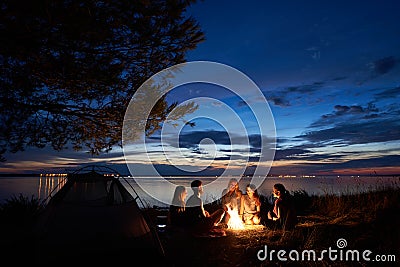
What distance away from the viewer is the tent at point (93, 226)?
554 centimetres

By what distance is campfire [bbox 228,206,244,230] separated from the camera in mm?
8344

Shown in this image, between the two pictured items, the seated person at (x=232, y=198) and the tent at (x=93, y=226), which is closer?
the tent at (x=93, y=226)

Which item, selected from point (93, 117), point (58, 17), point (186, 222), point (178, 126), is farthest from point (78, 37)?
point (186, 222)

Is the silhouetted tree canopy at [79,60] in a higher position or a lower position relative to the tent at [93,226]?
higher

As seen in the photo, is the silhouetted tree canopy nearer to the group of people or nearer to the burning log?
the group of people

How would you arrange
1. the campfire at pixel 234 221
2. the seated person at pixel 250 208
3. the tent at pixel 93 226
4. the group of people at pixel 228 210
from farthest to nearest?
1. the seated person at pixel 250 208
2. the campfire at pixel 234 221
3. the group of people at pixel 228 210
4. the tent at pixel 93 226

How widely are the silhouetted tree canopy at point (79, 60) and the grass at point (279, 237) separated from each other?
9.03ft

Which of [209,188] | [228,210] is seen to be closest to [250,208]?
[228,210]

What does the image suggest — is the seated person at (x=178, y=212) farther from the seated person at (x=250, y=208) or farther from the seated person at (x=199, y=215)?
the seated person at (x=250, y=208)

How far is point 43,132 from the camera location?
802 centimetres

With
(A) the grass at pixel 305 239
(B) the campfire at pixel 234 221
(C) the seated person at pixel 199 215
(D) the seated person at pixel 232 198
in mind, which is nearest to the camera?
(A) the grass at pixel 305 239

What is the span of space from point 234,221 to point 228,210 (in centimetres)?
33

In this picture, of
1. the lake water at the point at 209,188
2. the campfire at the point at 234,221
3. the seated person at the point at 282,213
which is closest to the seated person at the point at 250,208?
the campfire at the point at 234,221

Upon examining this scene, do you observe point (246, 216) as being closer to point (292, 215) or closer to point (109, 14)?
point (292, 215)
